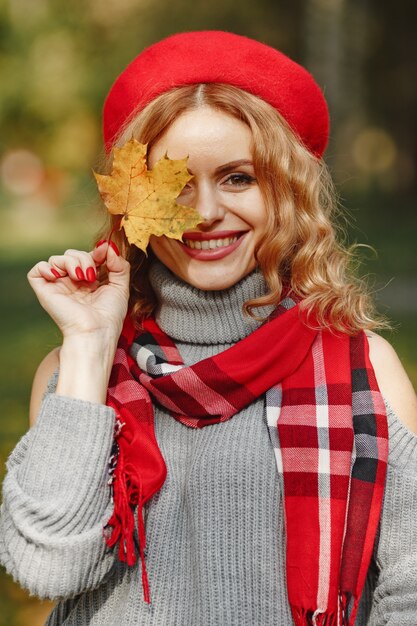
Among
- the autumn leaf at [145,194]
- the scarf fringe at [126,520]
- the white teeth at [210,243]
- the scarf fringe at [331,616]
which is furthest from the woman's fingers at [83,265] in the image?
the scarf fringe at [331,616]

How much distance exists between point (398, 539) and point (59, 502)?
2.62ft

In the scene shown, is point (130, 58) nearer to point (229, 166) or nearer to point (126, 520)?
point (229, 166)

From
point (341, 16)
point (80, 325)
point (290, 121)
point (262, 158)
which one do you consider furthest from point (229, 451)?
point (341, 16)

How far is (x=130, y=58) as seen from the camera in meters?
17.4

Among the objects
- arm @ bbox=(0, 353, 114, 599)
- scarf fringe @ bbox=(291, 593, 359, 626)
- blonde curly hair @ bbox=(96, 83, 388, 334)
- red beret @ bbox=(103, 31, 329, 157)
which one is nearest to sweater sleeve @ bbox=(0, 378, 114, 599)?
arm @ bbox=(0, 353, 114, 599)

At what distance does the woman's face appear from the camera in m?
2.26

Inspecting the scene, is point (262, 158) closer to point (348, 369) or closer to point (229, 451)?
point (348, 369)

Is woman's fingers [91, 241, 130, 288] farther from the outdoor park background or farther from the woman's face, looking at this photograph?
the outdoor park background

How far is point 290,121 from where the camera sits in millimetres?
2432

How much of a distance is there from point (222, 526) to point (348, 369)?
0.50 m

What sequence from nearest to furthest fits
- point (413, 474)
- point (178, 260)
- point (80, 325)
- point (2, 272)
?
point (413, 474)
point (80, 325)
point (178, 260)
point (2, 272)

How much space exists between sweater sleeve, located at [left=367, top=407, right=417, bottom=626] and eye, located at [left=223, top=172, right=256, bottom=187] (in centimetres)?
71

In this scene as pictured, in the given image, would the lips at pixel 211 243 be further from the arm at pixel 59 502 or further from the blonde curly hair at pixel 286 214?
the arm at pixel 59 502

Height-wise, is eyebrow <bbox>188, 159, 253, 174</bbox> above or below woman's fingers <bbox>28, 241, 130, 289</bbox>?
above
